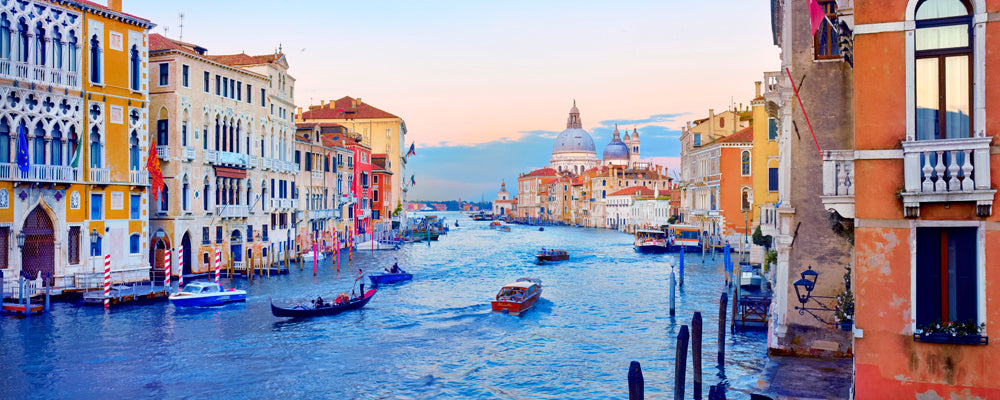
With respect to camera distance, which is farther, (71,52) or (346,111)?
(346,111)

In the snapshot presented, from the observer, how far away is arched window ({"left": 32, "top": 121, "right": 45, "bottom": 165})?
23.3m

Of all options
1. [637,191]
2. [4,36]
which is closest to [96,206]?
[4,36]

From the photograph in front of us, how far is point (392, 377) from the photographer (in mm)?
15484

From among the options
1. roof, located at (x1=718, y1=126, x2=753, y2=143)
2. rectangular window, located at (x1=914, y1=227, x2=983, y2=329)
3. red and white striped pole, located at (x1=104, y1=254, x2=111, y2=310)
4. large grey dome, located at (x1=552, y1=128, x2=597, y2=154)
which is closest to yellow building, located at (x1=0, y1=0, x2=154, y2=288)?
red and white striped pole, located at (x1=104, y1=254, x2=111, y2=310)

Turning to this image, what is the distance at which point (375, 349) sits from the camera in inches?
714

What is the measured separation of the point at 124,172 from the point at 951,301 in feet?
85.3

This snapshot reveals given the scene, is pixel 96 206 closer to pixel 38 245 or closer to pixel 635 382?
pixel 38 245

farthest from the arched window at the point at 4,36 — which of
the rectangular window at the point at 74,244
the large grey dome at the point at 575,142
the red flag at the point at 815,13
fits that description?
the large grey dome at the point at 575,142

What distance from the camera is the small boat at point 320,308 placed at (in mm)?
21500

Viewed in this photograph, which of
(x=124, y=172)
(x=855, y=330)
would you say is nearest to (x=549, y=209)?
(x=124, y=172)

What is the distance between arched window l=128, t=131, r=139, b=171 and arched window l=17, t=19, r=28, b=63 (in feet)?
14.2

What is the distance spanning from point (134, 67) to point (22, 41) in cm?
390

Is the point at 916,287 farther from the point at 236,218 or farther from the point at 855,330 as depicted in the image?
the point at 236,218

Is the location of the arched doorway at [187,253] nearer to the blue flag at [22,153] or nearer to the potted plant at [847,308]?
the blue flag at [22,153]
